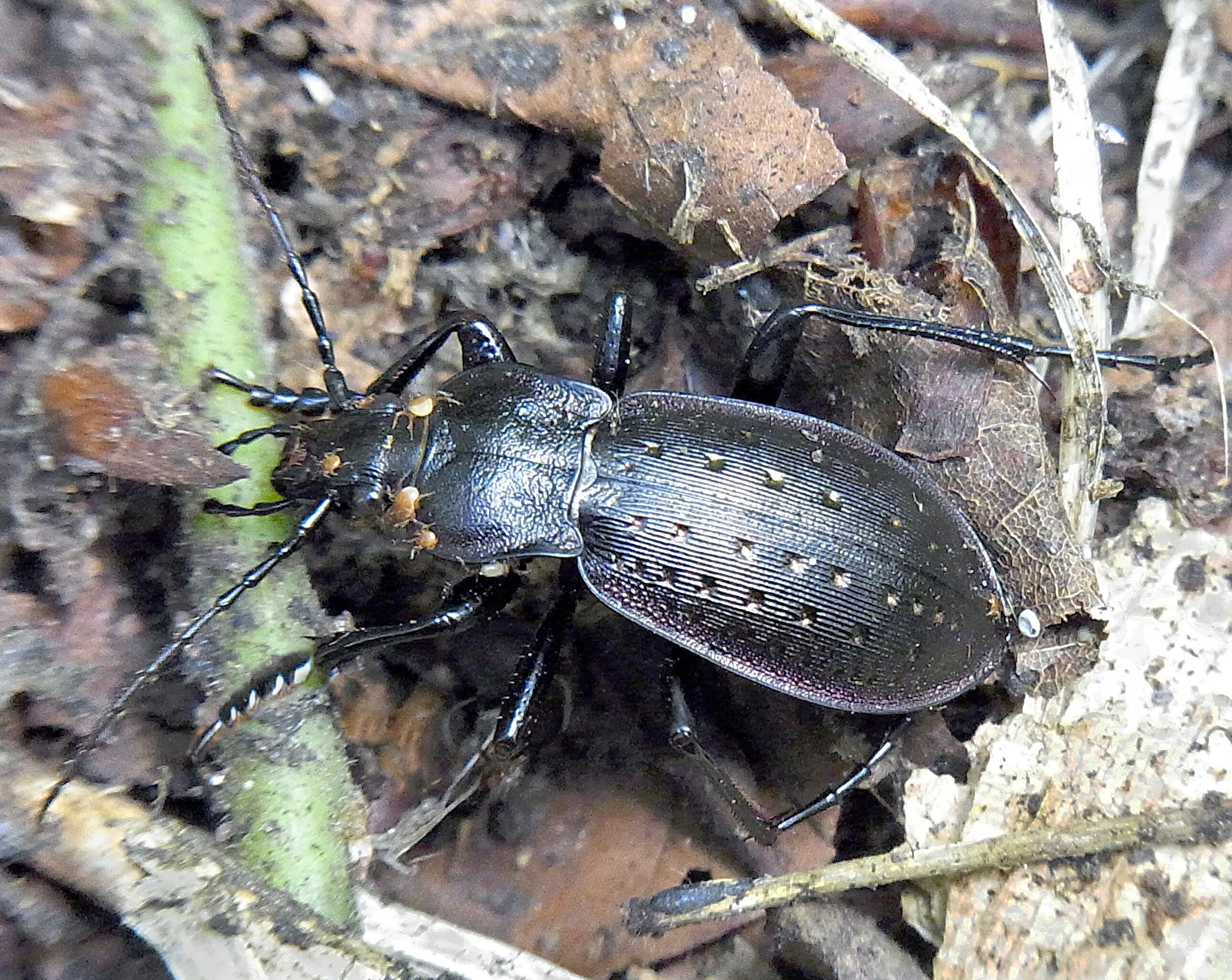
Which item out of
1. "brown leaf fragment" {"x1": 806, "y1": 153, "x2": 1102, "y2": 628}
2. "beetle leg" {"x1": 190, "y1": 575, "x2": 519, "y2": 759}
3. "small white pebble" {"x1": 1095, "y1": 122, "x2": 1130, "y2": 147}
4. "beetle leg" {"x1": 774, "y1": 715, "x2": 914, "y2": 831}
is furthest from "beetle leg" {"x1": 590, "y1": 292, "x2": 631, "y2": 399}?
"small white pebble" {"x1": 1095, "y1": 122, "x2": 1130, "y2": 147}

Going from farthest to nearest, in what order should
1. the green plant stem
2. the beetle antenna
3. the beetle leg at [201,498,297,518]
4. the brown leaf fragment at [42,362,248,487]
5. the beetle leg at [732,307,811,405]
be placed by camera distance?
1. the beetle leg at [732,307,811,405]
2. the beetle antenna
3. the beetle leg at [201,498,297,518]
4. the green plant stem
5. the brown leaf fragment at [42,362,248,487]

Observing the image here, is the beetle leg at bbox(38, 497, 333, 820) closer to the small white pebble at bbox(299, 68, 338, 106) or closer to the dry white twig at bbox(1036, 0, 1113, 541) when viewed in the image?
the small white pebble at bbox(299, 68, 338, 106)

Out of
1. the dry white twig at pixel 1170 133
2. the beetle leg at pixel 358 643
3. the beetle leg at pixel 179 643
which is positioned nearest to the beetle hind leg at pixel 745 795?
the beetle leg at pixel 358 643

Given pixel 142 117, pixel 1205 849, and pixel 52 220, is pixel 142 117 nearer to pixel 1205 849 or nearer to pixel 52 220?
pixel 52 220

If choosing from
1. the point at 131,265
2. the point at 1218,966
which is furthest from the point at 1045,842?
the point at 131,265

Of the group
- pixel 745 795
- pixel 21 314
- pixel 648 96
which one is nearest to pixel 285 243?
pixel 21 314
